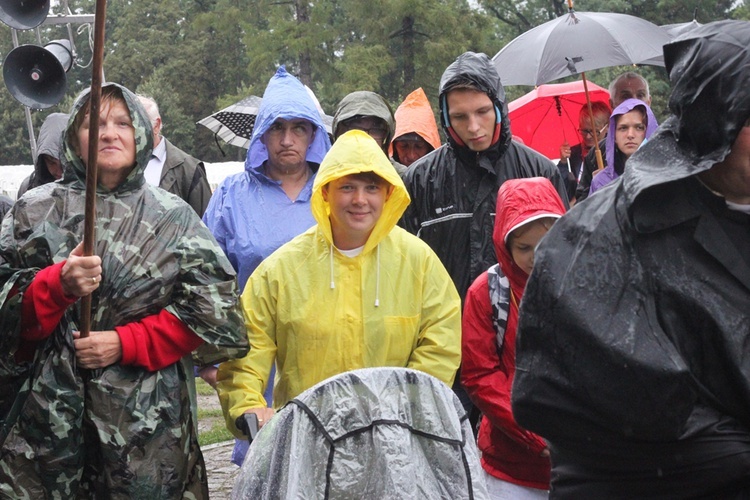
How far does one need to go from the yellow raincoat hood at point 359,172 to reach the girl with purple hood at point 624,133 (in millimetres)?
2793

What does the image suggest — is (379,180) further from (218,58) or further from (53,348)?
(218,58)

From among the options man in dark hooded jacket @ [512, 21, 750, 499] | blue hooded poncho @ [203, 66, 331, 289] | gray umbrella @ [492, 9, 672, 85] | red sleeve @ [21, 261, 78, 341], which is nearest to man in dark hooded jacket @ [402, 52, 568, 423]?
blue hooded poncho @ [203, 66, 331, 289]

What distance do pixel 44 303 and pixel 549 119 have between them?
9317 millimetres

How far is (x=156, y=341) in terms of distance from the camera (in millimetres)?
3910

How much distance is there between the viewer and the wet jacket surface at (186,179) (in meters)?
6.29

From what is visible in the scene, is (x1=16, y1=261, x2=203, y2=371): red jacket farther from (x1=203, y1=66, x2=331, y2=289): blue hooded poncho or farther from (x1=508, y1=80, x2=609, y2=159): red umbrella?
(x1=508, y1=80, x2=609, y2=159): red umbrella

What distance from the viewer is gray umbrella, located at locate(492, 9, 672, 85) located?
28.6 feet

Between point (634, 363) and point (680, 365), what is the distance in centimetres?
9

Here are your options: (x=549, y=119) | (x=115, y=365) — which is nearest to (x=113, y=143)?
(x=115, y=365)

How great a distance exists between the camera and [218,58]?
163 feet

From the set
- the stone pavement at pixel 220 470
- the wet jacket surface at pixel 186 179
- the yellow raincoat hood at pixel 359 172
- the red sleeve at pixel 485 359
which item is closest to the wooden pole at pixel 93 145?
Result: the yellow raincoat hood at pixel 359 172

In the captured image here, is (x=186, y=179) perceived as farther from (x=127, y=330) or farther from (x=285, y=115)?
(x=127, y=330)

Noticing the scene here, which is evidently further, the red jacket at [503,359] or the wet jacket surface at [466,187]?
the wet jacket surface at [466,187]

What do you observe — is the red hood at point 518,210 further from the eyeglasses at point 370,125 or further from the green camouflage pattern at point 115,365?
the eyeglasses at point 370,125
